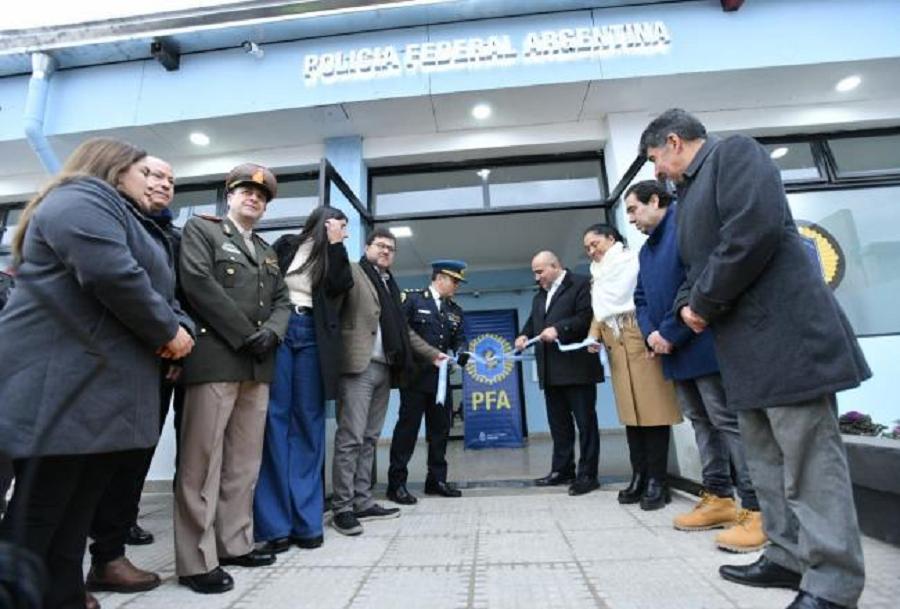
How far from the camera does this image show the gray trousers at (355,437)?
8.25ft

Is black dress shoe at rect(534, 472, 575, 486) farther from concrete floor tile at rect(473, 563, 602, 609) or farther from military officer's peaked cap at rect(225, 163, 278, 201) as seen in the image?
military officer's peaked cap at rect(225, 163, 278, 201)

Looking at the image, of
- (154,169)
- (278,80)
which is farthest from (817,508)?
(278,80)

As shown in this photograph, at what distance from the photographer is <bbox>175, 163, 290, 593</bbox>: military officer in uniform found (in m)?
1.76

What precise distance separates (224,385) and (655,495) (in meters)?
2.30

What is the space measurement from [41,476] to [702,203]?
208 centimetres

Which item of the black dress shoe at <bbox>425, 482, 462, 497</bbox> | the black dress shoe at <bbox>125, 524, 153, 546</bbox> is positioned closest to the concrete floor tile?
the black dress shoe at <bbox>425, 482, 462, 497</bbox>

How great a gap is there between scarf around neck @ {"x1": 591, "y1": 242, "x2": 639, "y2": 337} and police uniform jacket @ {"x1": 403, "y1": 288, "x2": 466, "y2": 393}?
1.10 m

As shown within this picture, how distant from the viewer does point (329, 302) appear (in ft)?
7.97

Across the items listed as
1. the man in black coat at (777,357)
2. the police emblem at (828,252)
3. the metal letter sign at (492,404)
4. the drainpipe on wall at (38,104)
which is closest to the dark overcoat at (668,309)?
the man in black coat at (777,357)

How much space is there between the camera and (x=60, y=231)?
1300mm

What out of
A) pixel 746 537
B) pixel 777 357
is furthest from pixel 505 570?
pixel 777 357

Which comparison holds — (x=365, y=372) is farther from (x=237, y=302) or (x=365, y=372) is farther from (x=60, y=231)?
(x=60, y=231)

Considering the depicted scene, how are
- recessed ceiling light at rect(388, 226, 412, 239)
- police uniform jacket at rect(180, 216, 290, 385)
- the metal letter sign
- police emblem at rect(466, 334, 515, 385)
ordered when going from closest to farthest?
1. police uniform jacket at rect(180, 216, 290, 385)
2. recessed ceiling light at rect(388, 226, 412, 239)
3. the metal letter sign
4. police emblem at rect(466, 334, 515, 385)

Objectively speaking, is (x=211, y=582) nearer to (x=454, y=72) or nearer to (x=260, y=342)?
(x=260, y=342)
